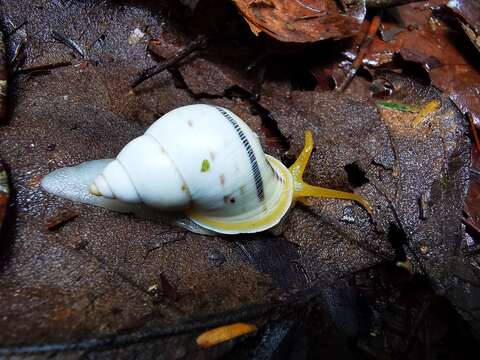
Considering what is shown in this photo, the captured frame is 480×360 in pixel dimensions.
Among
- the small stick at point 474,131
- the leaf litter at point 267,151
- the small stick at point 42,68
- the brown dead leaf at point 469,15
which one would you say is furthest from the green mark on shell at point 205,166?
the brown dead leaf at point 469,15

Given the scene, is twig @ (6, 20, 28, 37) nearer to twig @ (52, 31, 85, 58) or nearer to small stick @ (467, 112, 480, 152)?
twig @ (52, 31, 85, 58)

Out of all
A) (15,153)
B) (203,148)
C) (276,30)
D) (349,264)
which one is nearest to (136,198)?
(203,148)

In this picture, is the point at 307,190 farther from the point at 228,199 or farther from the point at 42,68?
the point at 42,68

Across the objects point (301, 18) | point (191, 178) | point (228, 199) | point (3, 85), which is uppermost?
point (301, 18)

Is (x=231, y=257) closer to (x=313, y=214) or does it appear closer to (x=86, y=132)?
(x=313, y=214)

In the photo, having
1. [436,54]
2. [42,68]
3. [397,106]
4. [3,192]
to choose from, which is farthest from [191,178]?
[436,54]
